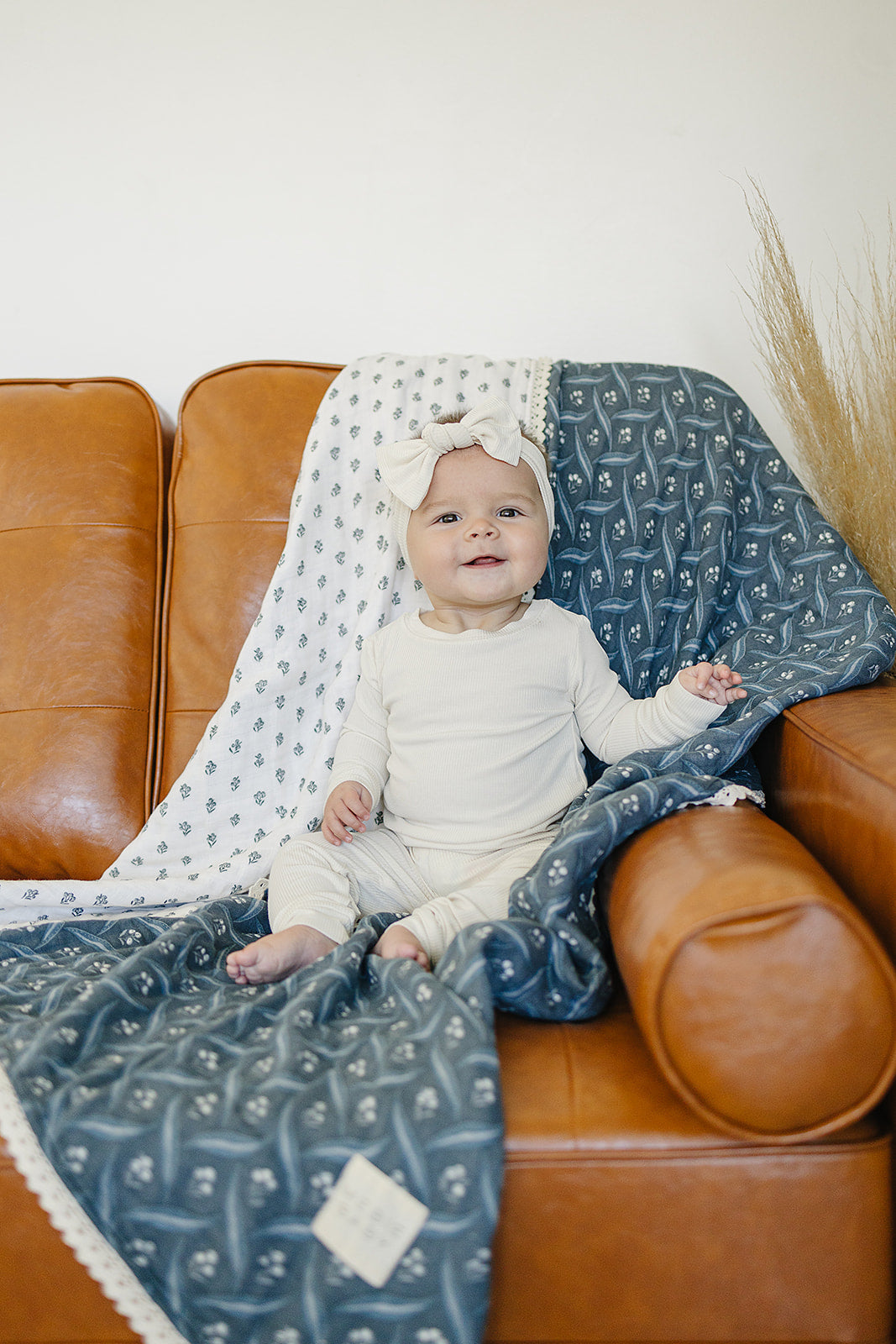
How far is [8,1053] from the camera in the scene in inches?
33.4

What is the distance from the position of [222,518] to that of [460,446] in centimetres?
44

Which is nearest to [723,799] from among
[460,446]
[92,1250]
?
[460,446]

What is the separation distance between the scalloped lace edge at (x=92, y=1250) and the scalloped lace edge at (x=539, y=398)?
3.65ft

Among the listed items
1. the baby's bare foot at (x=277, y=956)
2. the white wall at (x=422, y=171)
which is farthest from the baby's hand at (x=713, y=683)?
the white wall at (x=422, y=171)

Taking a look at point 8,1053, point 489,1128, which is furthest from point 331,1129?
point 8,1053

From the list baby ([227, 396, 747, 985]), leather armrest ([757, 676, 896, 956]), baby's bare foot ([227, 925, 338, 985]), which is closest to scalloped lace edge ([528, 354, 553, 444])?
baby ([227, 396, 747, 985])

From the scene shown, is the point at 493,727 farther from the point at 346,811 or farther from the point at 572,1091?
the point at 572,1091

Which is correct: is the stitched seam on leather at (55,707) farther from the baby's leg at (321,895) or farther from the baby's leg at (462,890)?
the baby's leg at (462,890)

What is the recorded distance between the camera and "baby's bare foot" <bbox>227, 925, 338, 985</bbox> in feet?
3.37

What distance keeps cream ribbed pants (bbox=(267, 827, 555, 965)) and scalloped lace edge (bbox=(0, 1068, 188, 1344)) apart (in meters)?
0.38

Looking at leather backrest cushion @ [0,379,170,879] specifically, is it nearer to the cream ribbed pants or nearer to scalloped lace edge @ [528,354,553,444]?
the cream ribbed pants

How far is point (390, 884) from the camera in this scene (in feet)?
4.13

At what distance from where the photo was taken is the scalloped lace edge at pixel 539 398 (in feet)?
4.79

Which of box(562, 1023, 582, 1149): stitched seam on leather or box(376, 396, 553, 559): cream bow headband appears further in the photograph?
box(376, 396, 553, 559): cream bow headband
